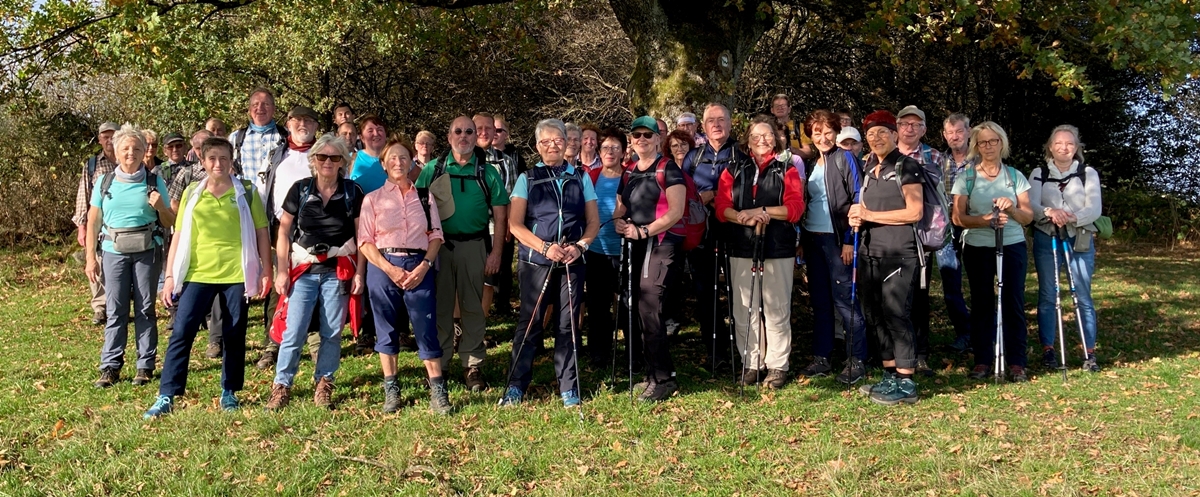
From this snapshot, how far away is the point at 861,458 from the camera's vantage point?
16.1 ft

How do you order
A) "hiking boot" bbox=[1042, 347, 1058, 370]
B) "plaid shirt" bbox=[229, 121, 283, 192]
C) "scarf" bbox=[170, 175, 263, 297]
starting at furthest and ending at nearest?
1. "hiking boot" bbox=[1042, 347, 1058, 370]
2. "plaid shirt" bbox=[229, 121, 283, 192]
3. "scarf" bbox=[170, 175, 263, 297]

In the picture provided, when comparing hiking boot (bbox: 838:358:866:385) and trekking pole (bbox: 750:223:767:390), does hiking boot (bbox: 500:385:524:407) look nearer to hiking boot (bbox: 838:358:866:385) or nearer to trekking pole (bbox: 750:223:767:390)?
trekking pole (bbox: 750:223:767:390)

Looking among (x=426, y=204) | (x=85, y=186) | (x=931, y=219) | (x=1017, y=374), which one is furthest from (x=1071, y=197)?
(x=85, y=186)

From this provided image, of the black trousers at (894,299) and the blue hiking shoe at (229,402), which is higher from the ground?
the black trousers at (894,299)

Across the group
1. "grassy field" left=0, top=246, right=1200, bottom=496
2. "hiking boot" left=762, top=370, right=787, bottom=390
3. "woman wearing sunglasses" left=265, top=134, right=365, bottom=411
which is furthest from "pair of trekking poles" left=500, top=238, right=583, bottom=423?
"hiking boot" left=762, top=370, right=787, bottom=390

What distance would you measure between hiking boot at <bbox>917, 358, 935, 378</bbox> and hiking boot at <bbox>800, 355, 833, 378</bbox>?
737 millimetres

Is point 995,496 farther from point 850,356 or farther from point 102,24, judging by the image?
point 102,24

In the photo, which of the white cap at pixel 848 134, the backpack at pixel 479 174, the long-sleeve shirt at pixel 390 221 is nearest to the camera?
the long-sleeve shirt at pixel 390 221

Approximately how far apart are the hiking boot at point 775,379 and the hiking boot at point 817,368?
1.21 feet

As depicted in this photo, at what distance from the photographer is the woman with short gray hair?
6426 mm

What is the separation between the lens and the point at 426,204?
5938 mm

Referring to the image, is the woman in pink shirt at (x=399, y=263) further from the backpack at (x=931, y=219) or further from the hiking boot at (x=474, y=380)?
the backpack at (x=931, y=219)

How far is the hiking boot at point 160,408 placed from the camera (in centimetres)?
557

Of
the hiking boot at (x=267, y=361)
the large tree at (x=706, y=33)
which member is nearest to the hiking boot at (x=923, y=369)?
the large tree at (x=706, y=33)
